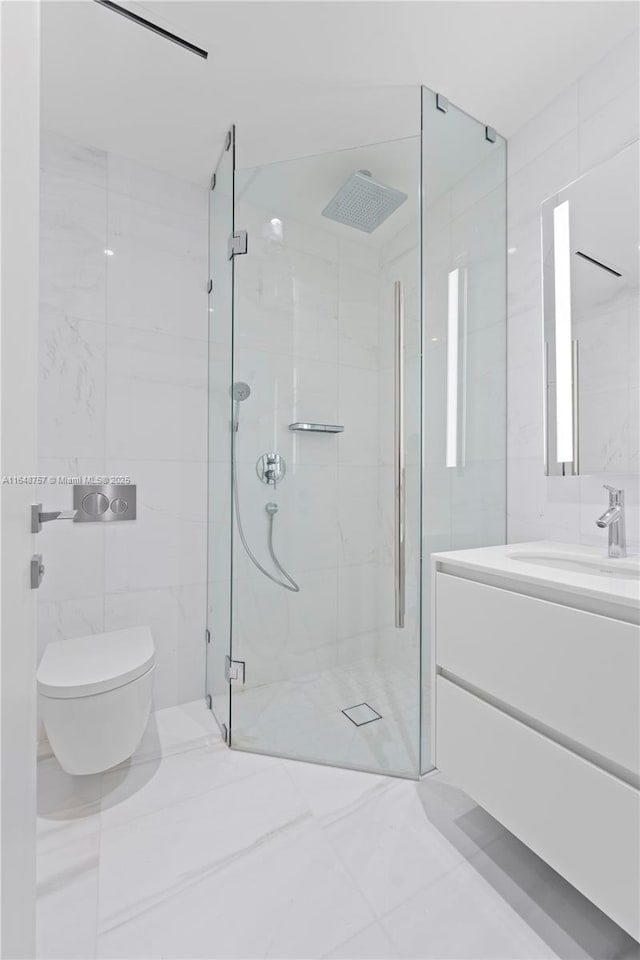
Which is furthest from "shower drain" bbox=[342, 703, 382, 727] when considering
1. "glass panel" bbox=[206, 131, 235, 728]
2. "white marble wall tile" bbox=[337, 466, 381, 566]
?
"white marble wall tile" bbox=[337, 466, 381, 566]

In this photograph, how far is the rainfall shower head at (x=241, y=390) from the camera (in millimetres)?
1710

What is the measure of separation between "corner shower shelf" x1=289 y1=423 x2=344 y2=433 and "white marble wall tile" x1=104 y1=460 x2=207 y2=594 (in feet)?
1.67

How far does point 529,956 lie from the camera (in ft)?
3.00

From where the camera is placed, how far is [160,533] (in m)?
1.89

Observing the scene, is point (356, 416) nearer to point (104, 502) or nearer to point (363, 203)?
point (363, 203)

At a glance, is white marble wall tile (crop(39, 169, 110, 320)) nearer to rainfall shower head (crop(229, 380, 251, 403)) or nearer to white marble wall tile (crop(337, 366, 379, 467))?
rainfall shower head (crop(229, 380, 251, 403))

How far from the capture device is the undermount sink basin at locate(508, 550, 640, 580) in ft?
3.72

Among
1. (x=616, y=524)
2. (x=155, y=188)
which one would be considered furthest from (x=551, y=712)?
(x=155, y=188)

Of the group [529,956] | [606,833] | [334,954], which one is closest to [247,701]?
[334,954]

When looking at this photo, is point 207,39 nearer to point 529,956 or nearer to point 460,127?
point 460,127

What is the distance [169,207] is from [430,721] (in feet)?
7.42

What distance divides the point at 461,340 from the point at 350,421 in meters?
0.56

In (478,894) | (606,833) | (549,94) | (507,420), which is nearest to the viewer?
(606,833)

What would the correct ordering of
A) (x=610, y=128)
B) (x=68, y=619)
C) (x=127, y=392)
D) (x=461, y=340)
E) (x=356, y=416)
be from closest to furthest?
1. (x=610, y=128)
2. (x=461, y=340)
3. (x=68, y=619)
4. (x=127, y=392)
5. (x=356, y=416)
